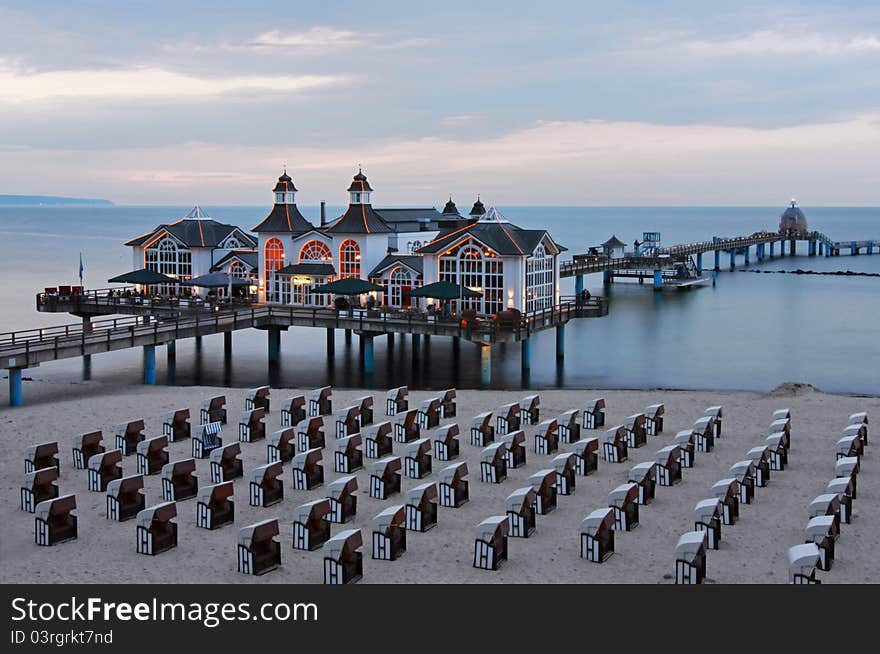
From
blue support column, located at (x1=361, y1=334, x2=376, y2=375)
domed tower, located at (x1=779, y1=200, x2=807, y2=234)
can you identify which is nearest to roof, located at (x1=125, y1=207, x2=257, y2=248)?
blue support column, located at (x1=361, y1=334, x2=376, y2=375)

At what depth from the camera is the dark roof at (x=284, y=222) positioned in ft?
151

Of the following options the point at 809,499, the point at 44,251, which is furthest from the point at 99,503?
the point at 44,251

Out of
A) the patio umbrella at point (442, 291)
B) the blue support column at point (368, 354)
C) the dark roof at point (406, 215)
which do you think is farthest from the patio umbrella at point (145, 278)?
the patio umbrella at point (442, 291)

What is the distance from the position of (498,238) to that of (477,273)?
1.57 metres

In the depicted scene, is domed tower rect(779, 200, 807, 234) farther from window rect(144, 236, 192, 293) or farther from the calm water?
window rect(144, 236, 192, 293)

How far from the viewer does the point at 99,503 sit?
62.5ft

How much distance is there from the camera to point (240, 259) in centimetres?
4791

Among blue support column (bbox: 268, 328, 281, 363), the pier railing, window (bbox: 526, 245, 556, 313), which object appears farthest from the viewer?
blue support column (bbox: 268, 328, 281, 363)

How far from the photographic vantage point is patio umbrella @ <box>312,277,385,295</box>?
134 feet

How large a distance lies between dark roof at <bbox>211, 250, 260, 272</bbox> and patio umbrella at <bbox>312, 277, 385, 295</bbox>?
23.5ft

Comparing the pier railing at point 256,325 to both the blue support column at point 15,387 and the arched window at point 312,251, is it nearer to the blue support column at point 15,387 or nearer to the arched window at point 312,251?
the blue support column at point 15,387

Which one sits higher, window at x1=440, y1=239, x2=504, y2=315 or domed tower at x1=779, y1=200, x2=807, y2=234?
domed tower at x1=779, y1=200, x2=807, y2=234

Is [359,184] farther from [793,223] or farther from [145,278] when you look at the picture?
[793,223]
